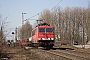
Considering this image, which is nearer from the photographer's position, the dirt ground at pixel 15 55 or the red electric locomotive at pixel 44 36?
the dirt ground at pixel 15 55

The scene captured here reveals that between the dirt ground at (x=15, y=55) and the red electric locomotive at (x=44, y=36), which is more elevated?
the red electric locomotive at (x=44, y=36)

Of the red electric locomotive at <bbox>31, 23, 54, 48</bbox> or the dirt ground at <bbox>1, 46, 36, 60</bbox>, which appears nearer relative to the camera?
the dirt ground at <bbox>1, 46, 36, 60</bbox>

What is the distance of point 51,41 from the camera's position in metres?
33.9

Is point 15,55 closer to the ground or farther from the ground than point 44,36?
closer to the ground

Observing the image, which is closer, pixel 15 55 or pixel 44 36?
pixel 15 55

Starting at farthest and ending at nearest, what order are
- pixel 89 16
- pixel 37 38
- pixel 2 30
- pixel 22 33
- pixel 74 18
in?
1. pixel 22 33
2. pixel 74 18
3. pixel 89 16
4. pixel 37 38
5. pixel 2 30

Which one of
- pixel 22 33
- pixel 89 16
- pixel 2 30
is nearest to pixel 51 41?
pixel 2 30

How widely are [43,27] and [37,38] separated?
1.88 meters

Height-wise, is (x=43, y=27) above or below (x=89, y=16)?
below

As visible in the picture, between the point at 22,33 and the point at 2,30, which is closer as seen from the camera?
the point at 2,30

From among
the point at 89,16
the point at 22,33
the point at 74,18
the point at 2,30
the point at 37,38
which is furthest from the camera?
the point at 22,33

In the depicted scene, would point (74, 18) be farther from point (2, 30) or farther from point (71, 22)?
point (2, 30)

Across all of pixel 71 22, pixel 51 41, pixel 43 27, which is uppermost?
pixel 71 22

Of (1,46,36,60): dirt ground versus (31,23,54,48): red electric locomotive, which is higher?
(31,23,54,48): red electric locomotive
